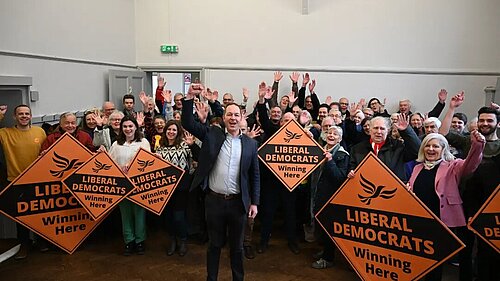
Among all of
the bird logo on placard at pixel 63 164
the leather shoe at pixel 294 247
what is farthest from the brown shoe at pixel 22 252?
the leather shoe at pixel 294 247

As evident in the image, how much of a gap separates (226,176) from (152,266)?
4.65 feet

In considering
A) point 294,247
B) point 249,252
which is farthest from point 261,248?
point 294,247

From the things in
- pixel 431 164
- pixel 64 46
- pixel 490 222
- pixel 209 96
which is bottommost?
pixel 490 222

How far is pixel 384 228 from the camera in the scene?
2.83m

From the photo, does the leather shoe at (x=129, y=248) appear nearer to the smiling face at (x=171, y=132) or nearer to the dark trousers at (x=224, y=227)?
the smiling face at (x=171, y=132)

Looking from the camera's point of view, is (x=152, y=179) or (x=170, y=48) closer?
(x=152, y=179)

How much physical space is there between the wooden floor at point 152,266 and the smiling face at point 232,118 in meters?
1.39

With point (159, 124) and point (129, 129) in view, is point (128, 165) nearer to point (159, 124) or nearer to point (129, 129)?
point (129, 129)

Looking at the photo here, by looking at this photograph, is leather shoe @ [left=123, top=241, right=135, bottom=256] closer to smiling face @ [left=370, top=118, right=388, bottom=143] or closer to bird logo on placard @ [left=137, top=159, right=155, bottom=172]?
bird logo on placard @ [left=137, top=159, right=155, bottom=172]

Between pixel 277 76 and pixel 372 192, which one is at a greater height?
pixel 277 76

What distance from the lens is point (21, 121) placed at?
3.81 m

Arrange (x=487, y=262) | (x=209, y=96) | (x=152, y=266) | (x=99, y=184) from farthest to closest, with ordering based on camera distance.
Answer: (x=209, y=96)
(x=152, y=266)
(x=99, y=184)
(x=487, y=262)

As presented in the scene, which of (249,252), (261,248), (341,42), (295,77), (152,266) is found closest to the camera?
(152,266)

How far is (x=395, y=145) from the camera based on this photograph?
320 centimetres
